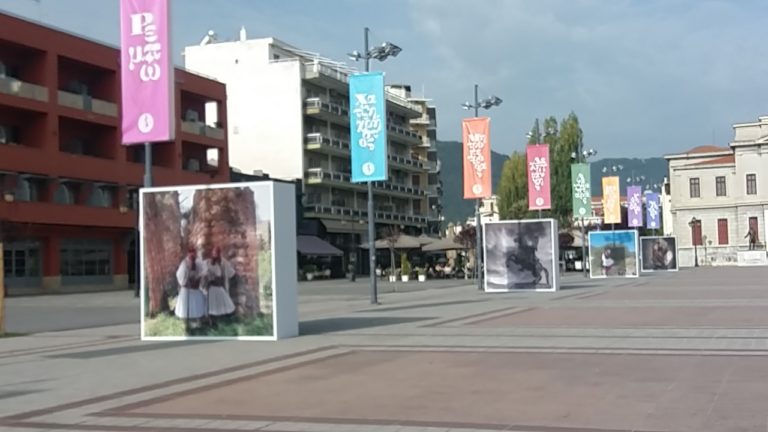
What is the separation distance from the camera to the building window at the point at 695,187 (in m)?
112

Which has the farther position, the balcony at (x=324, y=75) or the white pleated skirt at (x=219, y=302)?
the balcony at (x=324, y=75)

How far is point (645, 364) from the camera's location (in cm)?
1294

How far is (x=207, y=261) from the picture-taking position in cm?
1878

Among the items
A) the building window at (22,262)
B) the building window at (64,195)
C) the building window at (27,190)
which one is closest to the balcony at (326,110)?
the building window at (64,195)

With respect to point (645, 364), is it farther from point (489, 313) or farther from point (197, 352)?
point (489, 313)

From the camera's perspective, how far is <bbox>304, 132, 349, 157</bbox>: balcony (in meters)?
78.8

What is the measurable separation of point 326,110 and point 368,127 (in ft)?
175

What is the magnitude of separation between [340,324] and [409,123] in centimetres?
8350

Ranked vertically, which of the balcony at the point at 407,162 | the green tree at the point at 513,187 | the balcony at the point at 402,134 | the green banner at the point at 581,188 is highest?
the balcony at the point at 402,134

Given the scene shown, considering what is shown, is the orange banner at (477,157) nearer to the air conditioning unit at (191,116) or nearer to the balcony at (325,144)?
the air conditioning unit at (191,116)

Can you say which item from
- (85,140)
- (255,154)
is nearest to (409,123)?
(255,154)

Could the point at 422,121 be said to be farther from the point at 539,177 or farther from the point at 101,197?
the point at 539,177

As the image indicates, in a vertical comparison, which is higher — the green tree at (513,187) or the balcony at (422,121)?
the balcony at (422,121)

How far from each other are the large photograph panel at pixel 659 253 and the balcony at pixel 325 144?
90.4 feet
